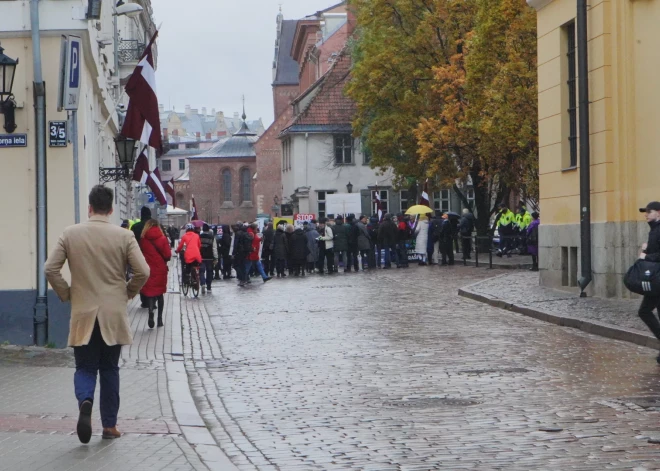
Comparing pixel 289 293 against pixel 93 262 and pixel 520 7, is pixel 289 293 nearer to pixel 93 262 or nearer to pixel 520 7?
pixel 520 7

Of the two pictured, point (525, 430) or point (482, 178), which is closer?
point (525, 430)

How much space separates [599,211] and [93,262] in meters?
14.2

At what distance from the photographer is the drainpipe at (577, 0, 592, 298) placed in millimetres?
21234

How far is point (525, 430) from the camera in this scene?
29.2 feet

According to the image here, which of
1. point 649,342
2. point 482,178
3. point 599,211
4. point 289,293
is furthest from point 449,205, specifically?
point 649,342

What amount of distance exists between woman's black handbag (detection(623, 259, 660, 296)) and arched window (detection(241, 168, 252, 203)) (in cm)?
12147

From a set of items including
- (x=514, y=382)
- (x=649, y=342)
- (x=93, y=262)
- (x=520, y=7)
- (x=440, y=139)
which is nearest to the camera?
(x=93, y=262)

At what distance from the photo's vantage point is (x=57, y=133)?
15.4m

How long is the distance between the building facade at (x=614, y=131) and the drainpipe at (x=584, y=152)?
0.14 metres

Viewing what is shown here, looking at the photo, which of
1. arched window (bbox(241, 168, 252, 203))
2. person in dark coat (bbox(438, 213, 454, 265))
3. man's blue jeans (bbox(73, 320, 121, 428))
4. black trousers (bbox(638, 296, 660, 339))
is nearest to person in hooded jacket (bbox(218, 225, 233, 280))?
person in dark coat (bbox(438, 213, 454, 265))

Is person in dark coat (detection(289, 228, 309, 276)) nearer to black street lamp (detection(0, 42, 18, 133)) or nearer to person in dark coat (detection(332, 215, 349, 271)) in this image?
person in dark coat (detection(332, 215, 349, 271))

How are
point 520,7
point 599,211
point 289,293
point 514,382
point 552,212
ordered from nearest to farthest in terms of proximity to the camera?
point 514,382
point 599,211
point 552,212
point 289,293
point 520,7

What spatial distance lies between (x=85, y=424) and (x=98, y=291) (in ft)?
3.09

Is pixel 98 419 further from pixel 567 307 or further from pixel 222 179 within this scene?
pixel 222 179
